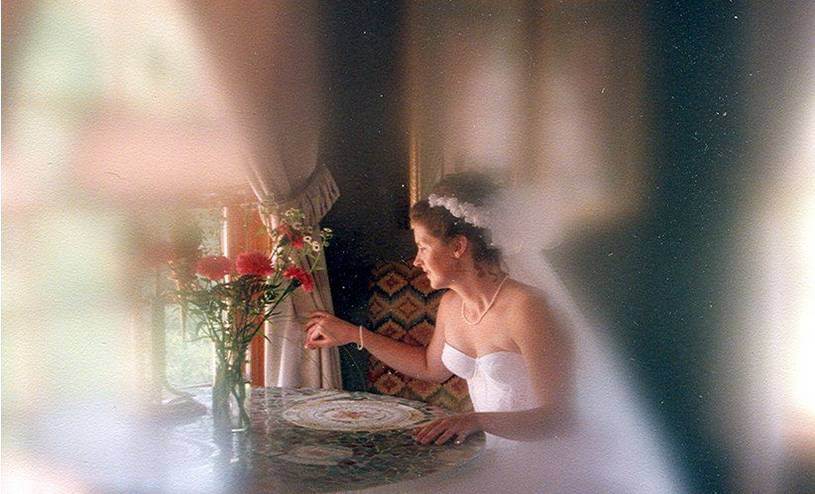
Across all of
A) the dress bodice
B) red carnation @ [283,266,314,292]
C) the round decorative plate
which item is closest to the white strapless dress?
the dress bodice

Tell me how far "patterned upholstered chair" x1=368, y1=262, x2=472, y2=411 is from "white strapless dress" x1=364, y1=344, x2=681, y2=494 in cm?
4

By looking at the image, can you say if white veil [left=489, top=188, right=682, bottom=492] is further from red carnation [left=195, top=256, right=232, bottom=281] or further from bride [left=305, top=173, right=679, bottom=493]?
red carnation [left=195, top=256, right=232, bottom=281]

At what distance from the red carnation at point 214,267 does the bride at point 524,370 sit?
0.98 ft

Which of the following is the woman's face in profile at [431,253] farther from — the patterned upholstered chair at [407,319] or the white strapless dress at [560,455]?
the white strapless dress at [560,455]

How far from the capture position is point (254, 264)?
1.13 meters

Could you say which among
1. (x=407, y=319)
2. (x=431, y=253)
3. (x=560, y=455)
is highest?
(x=431, y=253)

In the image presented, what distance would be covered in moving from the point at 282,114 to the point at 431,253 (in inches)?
13.1

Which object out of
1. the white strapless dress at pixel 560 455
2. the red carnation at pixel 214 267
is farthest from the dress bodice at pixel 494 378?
the red carnation at pixel 214 267

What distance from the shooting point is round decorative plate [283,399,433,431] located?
1.13m

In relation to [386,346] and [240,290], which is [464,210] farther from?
[240,290]

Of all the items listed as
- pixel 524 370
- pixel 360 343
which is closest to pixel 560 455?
pixel 524 370

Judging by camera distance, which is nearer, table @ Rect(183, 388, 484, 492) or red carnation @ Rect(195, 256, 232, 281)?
table @ Rect(183, 388, 484, 492)

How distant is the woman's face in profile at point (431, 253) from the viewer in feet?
3.69

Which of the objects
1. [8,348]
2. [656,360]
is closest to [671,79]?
[656,360]
